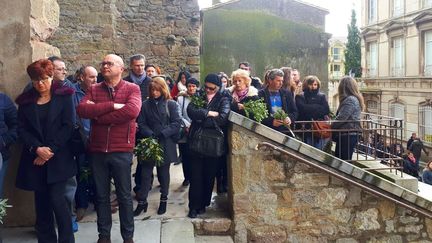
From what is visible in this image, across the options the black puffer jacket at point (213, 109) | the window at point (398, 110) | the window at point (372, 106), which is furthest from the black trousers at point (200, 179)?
the window at point (372, 106)

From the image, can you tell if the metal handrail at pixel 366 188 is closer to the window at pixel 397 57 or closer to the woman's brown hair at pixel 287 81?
the woman's brown hair at pixel 287 81

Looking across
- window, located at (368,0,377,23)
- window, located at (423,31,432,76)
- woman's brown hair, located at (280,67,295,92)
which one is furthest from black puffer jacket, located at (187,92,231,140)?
window, located at (368,0,377,23)

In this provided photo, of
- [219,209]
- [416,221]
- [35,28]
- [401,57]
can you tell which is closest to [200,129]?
[219,209]

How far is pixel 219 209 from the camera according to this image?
5.44 meters

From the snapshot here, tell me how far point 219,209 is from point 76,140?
7.10 feet

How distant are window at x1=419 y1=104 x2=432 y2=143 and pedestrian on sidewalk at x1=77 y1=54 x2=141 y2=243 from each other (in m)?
20.2

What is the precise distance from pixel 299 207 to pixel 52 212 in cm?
284

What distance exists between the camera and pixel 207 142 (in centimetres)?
488

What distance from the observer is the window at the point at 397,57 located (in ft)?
77.4

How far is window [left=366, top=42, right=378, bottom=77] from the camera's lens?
87.4 feet

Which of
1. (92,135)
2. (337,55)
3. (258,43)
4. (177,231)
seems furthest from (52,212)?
(337,55)

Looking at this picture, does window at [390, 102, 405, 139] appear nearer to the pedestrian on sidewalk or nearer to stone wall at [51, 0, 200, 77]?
stone wall at [51, 0, 200, 77]

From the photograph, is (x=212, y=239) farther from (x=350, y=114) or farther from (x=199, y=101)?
(x=350, y=114)

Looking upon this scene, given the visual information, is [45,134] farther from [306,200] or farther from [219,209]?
[306,200]
